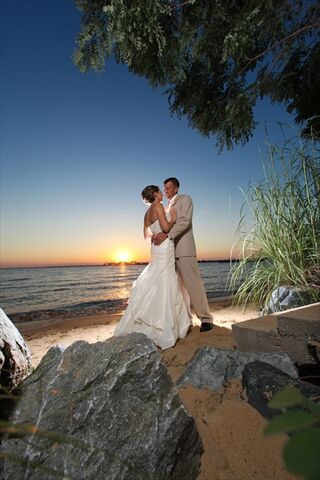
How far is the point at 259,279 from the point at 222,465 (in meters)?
2.90

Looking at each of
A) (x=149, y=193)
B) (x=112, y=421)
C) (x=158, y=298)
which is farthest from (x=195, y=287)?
(x=112, y=421)

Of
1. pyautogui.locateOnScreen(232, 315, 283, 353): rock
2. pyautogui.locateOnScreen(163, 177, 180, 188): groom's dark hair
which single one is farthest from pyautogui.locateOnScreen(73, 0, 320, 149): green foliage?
pyautogui.locateOnScreen(232, 315, 283, 353): rock

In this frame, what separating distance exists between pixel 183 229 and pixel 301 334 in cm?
226

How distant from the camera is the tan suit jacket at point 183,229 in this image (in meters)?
4.27

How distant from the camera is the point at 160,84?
14.5 feet

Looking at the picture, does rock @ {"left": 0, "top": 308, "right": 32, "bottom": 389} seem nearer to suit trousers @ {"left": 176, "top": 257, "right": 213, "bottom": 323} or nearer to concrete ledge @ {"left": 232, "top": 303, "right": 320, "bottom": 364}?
concrete ledge @ {"left": 232, "top": 303, "right": 320, "bottom": 364}

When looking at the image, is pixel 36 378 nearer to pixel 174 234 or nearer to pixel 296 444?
pixel 296 444

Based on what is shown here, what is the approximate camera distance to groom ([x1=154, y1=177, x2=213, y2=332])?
4258 millimetres

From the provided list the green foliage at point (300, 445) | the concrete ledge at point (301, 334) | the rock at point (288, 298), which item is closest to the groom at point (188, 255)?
the rock at point (288, 298)

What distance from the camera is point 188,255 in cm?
435

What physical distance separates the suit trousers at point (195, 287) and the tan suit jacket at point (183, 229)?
122mm

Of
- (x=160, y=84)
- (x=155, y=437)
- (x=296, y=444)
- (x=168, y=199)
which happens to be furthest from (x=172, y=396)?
(x=160, y=84)

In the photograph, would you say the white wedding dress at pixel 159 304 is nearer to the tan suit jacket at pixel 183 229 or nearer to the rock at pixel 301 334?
the tan suit jacket at pixel 183 229

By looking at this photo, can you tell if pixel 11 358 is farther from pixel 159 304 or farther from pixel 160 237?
pixel 160 237
